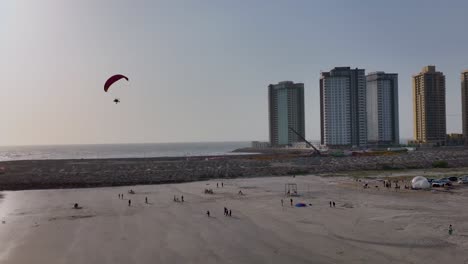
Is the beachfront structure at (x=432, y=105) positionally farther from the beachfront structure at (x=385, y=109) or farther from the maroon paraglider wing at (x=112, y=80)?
the maroon paraglider wing at (x=112, y=80)

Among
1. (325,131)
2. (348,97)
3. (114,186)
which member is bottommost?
(114,186)

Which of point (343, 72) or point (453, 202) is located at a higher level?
point (343, 72)

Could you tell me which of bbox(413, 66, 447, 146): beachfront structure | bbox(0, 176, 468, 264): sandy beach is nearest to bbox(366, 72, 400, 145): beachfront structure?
bbox(413, 66, 447, 146): beachfront structure

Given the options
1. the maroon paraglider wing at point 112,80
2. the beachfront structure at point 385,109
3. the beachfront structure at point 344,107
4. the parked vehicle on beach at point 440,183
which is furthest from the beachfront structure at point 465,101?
the maroon paraglider wing at point 112,80

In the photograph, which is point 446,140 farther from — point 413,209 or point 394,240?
point 394,240

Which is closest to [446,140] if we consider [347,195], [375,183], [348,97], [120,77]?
[348,97]

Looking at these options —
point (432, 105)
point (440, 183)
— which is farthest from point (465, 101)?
point (440, 183)

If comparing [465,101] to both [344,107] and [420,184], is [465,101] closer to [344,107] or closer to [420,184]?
[344,107]
